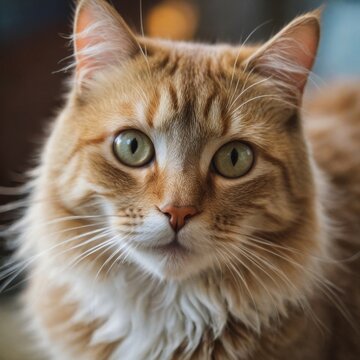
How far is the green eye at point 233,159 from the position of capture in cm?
135

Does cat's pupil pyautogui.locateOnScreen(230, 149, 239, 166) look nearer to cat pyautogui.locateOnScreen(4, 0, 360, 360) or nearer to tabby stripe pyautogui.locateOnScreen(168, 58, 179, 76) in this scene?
cat pyautogui.locateOnScreen(4, 0, 360, 360)

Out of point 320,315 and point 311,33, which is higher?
point 311,33

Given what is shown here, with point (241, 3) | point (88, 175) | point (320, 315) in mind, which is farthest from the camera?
point (241, 3)

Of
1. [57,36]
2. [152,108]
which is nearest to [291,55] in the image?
[152,108]

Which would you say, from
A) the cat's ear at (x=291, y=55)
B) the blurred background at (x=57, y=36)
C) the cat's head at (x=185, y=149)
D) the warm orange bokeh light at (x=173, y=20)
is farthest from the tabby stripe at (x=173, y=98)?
the warm orange bokeh light at (x=173, y=20)

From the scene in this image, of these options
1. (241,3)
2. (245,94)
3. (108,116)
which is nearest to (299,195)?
(245,94)

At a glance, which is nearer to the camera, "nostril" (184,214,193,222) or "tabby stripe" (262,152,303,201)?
"nostril" (184,214,193,222)

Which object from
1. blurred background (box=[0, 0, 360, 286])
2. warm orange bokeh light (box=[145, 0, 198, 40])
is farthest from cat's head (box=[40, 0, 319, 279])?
warm orange bokeh light (box=[145, 0, 198, 40])

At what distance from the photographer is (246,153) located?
1373 millimetres

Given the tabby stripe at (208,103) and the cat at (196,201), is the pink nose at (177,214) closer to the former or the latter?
the cat at (196,201)

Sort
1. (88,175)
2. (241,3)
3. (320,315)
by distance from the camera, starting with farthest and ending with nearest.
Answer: (241,3)
(320,315)
(88,175)

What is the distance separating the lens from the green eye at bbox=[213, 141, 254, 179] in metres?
1.35

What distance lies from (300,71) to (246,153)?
0.28 m

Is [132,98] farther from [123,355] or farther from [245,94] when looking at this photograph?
[123,355]
